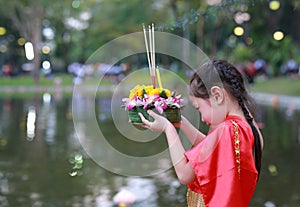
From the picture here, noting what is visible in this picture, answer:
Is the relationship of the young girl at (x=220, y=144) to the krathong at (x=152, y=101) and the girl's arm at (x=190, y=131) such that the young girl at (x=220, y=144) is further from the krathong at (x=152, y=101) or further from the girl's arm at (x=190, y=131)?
the girl's arm at (x=190, y=131)

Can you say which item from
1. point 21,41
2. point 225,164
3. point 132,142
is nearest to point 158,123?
point 225,164

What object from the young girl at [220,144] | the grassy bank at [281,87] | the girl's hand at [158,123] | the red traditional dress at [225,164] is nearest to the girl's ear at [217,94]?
the young girl at [220,144]

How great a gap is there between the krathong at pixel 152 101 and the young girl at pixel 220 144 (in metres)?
0.05

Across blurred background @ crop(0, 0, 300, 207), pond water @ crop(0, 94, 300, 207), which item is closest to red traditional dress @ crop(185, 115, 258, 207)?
pond water @ crop(0, 94, 300, 207)

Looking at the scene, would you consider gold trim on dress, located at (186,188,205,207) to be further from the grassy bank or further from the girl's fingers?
the grassy bank

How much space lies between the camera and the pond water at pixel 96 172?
20.6 feet

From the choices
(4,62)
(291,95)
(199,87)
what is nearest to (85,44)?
(4,62)

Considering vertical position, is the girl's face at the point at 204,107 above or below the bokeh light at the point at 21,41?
below

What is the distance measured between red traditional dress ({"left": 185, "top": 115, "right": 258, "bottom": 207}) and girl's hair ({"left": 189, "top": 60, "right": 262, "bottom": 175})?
0.12 m

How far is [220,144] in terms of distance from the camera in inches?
95.4

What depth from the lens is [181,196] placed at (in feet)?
21.1

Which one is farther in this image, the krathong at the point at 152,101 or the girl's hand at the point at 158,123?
the krathong at the point at 152,101

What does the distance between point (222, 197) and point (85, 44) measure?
2237 inches

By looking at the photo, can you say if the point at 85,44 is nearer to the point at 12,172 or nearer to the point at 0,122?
the point at 0,122
